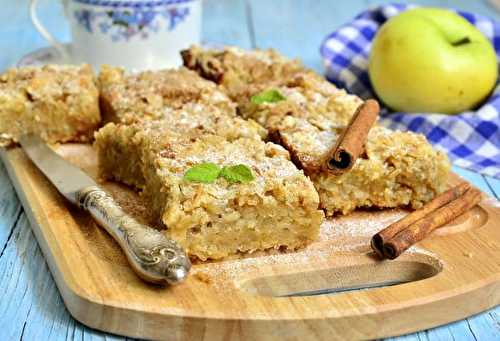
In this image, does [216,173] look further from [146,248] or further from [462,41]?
[462,41]

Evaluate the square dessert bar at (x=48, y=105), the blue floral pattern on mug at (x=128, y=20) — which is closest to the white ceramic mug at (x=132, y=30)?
the blue floral pattern on mug at (x=128, y=20)

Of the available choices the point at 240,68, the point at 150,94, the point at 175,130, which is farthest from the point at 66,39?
the point at 175,130

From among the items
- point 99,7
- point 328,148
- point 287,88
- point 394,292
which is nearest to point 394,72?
point 287,88

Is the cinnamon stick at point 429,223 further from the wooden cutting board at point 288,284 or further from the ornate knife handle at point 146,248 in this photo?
the ornate knife handle at point 146,248

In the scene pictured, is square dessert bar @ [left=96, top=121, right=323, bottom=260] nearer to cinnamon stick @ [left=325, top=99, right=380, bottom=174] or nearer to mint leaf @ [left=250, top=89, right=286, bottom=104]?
cinnamon stick @ [left=325, top=99, right=380, bottom=174]

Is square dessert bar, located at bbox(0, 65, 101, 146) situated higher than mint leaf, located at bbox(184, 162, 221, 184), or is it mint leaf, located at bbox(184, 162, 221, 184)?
mint leaf, located at bbox(184, 162, 221, 184)

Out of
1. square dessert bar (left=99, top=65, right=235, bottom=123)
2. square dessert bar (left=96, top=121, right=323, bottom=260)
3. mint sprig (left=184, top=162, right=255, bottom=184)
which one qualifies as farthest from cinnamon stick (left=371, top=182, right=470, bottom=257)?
square dessert bar (left=99, top=65, right=235, bottom=123)
